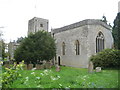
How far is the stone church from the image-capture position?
20.1 metres

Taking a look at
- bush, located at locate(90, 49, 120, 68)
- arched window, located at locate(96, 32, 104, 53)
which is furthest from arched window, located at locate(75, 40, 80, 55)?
bush, located at locate(90, 49, 120, 68)

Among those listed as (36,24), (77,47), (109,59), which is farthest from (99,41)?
(36,24)

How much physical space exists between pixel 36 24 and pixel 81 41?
50.9 feet

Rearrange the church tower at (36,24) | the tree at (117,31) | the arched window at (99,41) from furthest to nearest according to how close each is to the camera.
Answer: the church tower at (36,24), the arched window at (99,41), the tree at (117,31)

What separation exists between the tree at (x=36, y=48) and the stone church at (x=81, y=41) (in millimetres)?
3974

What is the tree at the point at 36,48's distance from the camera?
60.5 feet

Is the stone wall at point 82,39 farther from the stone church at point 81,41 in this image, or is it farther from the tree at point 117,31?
the tree at point 117,31

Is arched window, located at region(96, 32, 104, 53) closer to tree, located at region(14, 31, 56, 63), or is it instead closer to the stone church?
the stone church

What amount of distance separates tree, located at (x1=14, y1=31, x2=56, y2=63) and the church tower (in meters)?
13.0

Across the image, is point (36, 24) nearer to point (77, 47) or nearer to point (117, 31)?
point (77, 47)

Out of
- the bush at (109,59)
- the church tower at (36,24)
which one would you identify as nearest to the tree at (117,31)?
the bush at (109,59)

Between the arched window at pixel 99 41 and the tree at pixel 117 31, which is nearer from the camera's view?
the tree at pixel 117 31

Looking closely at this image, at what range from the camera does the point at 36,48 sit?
1886cm

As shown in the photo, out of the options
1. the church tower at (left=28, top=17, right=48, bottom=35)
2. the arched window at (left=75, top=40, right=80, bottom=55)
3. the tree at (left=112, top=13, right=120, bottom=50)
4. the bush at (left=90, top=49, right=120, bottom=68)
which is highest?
the church tower at (left=28, top=17, right=48, bottom=35)
